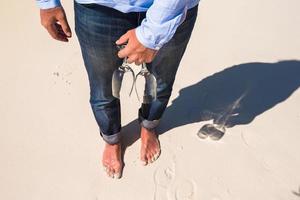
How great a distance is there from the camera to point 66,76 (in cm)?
220

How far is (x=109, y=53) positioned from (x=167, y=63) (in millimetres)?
233

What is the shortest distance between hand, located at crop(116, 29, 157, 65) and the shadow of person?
0.83m

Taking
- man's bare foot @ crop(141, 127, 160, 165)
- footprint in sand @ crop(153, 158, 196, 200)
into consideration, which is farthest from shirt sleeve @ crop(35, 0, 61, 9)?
footprint in sand @ crop(153, 158, 196, 200)

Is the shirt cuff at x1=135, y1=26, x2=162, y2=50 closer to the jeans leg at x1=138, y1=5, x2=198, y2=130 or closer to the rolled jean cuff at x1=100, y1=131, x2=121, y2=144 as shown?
the jeans leg at x1=138, y1=5, x2=198, y2=130

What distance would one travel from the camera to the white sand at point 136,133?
5.67 ft

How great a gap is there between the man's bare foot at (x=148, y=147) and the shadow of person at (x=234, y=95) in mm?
104

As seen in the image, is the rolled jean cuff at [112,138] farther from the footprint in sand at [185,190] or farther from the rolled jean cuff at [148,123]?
the footprint in sand at [185,190]

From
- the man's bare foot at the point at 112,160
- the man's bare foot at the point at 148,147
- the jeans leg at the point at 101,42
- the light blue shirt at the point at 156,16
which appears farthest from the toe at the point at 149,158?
the light blue shirt at the point at 156,16

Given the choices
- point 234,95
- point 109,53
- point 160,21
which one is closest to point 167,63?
point 109,53

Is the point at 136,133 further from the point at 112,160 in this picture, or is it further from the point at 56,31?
the point at 56,31

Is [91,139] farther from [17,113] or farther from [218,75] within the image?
[218,75]

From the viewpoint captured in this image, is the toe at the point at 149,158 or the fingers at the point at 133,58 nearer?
the fingers at the point at 133,58

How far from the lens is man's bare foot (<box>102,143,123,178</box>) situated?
5.76 feet

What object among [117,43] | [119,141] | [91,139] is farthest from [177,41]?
[91,139]
